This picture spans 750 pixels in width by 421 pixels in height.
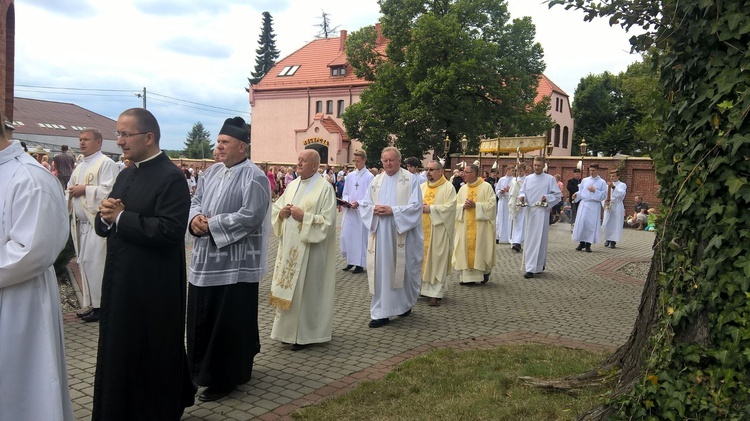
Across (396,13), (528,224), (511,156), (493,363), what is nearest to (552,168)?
(511,156)

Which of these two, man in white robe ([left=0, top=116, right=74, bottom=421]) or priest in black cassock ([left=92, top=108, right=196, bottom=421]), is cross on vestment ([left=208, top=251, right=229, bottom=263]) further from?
man in white robe ([left=0, top=116, right=74, bottom=421])

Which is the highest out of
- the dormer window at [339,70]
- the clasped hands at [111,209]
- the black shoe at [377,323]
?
the dormer window at [339,70]

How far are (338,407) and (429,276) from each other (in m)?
4.48

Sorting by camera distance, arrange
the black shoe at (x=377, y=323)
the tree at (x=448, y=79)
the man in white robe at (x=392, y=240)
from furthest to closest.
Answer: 1. the tree at (x=448, y=79)
2. the man in white robe at (x=392, y=240)
3. the black shoe at (x=377, y=323)

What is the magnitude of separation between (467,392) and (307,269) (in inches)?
Answer: 85.2

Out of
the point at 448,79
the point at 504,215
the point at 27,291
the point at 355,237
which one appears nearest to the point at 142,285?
the point at 27,291

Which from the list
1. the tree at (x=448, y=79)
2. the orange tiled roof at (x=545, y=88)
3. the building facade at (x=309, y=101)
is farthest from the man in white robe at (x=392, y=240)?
the orange tiled roof at (x=545, y=88)

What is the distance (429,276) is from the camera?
881 centimetres

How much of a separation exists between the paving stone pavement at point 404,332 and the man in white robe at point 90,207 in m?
0.40

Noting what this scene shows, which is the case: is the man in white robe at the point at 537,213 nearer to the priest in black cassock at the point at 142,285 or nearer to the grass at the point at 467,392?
the grass at the point at 467,392

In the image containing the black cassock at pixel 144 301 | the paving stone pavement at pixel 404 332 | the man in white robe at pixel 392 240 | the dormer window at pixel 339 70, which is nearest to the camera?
the black cassock at pixel 144 301

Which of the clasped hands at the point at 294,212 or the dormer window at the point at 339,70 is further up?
the dormer window at the point at 339,70

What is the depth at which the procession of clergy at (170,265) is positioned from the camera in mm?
2982

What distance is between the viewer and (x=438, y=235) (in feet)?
29.0
